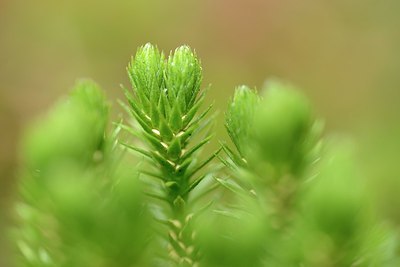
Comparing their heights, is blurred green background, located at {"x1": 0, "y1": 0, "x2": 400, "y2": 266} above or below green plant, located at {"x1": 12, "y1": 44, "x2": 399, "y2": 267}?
above

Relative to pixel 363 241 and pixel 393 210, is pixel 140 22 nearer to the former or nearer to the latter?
pixel 393 210

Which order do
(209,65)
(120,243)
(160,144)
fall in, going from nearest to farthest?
1. (120,243)
2. (160,144)
3. (209,65)

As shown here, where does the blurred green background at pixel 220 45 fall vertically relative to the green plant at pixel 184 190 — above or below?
above

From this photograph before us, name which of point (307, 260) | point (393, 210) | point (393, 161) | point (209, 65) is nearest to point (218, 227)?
point (307, 260)

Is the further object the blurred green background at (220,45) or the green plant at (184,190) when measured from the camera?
the blurred green background at (220,45)

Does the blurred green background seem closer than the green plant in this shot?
No
